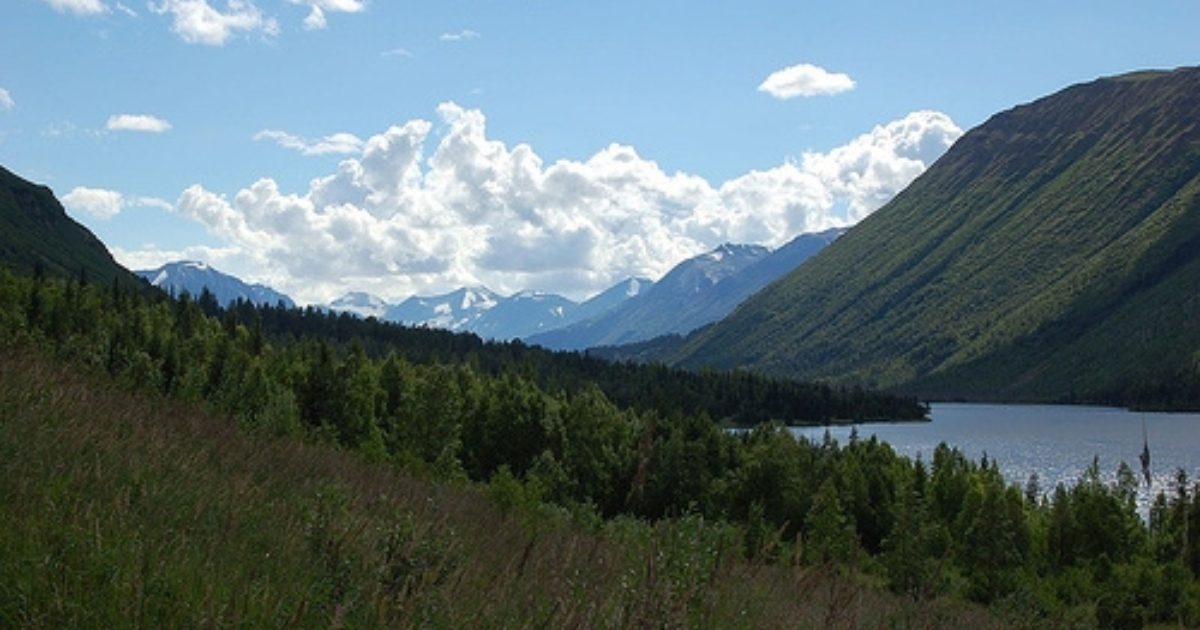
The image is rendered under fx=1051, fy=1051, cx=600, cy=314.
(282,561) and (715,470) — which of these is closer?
(282,561)

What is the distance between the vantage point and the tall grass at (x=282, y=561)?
5762 millimetres

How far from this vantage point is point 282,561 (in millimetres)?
7426

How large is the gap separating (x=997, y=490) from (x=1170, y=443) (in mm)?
127561

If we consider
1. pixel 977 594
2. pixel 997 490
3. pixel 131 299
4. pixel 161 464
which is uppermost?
pixel 131 299

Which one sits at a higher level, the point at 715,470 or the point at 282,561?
the point at 282,561

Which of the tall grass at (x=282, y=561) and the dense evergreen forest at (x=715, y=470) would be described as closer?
the tall grass at (x=282, y=561)

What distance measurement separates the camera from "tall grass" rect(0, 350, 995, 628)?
5762 millimetres

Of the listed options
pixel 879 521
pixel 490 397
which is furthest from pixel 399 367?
pixel 879 521

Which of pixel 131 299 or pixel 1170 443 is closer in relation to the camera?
pixel 131 299

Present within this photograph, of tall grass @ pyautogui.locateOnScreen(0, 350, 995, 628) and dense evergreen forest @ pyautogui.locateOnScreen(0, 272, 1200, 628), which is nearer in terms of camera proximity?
tall grass @ pyautogui.locateOnScreen(0, 350, 995, 628)

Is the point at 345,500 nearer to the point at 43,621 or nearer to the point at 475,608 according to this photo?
the point at 475,608

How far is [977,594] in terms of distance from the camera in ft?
221

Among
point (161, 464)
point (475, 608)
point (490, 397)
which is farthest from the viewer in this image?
Result: point (490, 397)

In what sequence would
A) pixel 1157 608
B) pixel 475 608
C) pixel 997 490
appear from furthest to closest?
1. pixel 997 490
2. pixel 1157 608
3. pixel 475 608
